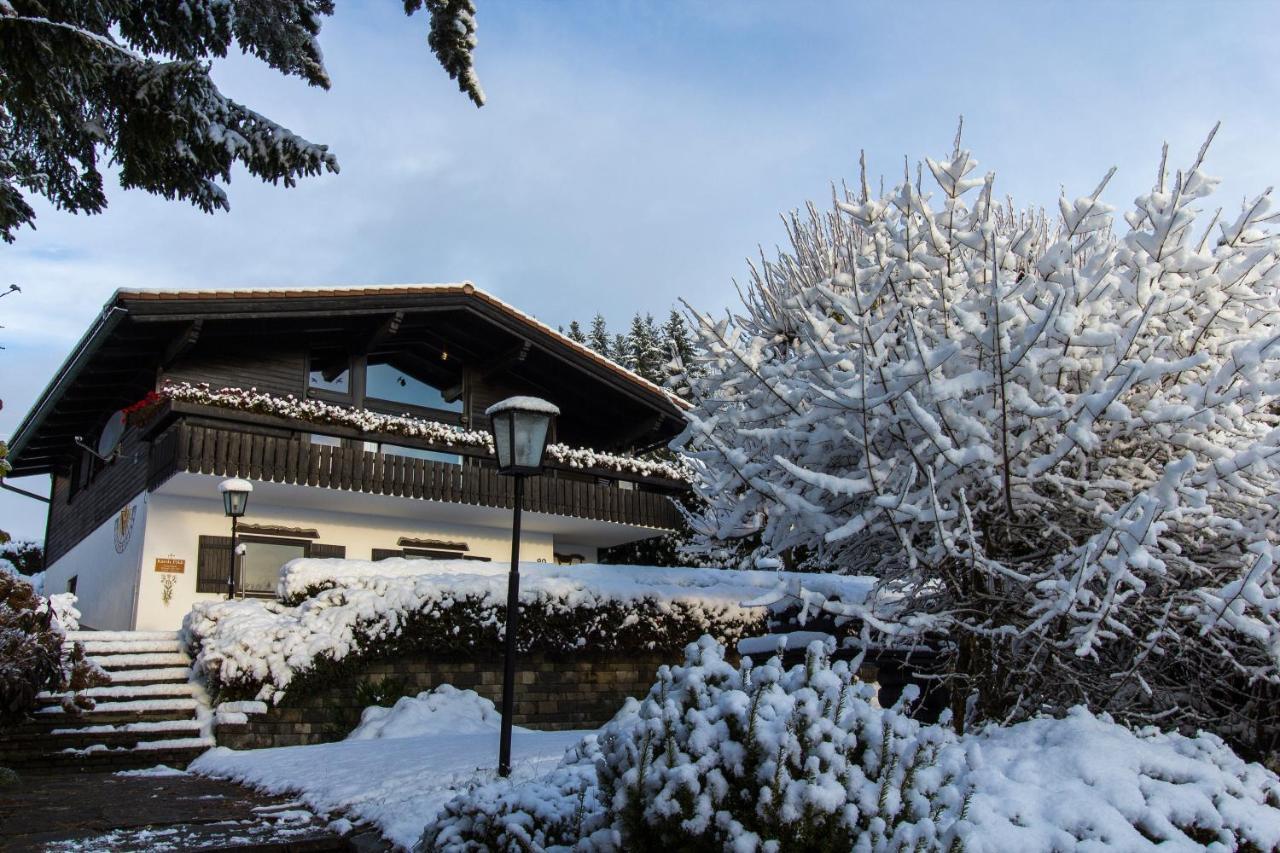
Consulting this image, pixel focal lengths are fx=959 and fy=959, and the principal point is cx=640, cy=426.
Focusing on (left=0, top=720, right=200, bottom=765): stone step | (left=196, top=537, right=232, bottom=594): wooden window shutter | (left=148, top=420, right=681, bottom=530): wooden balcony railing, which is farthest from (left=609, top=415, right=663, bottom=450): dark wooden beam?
(left=0, top=720, right=200, bottom=765): stone step

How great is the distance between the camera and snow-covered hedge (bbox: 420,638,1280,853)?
3.27m

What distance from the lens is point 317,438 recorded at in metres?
18.7

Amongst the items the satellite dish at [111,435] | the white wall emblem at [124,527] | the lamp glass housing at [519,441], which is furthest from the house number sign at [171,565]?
the lamp glass housing at [519,441]

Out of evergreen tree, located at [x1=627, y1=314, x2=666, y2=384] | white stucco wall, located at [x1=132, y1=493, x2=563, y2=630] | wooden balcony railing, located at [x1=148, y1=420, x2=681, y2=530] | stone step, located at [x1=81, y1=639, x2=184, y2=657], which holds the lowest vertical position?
stone step, located at [x1=81, y1=639, x2=184, y2=657]

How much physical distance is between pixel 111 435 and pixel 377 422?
682cm

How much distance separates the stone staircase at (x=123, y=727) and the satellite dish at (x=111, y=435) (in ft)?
30.6

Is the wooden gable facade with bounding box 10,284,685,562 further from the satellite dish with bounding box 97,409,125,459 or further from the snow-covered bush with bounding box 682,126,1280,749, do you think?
the snow-covered bush with bounding box 682,126,1280,749

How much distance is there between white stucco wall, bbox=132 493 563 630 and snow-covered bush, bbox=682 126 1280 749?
43.3 ft

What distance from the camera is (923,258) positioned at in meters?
5.94

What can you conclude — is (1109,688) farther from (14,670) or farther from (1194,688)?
(14,670)

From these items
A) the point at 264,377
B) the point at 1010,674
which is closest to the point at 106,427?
the point at 264,377

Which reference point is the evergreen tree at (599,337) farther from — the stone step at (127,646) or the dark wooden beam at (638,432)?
the stone step at (127,646)

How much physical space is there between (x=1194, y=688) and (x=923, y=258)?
2982mm

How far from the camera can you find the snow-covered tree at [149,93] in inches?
215
